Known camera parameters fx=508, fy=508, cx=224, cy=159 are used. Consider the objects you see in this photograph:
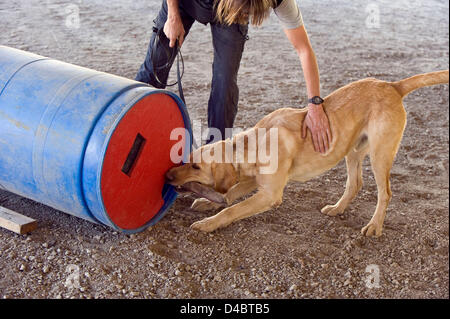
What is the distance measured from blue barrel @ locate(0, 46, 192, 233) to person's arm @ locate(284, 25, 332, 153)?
0.93 m

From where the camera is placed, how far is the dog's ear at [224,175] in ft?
10.9

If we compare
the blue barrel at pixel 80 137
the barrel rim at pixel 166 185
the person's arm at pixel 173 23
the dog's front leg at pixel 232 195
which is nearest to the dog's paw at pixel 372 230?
the dog's front leg at pixel 232 195

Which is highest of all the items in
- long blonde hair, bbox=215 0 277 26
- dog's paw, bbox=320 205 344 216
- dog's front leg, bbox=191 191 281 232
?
long blonde hair, bbox=215 0 277 26

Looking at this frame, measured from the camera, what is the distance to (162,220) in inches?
138

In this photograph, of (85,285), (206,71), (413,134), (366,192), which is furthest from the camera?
(206,71)

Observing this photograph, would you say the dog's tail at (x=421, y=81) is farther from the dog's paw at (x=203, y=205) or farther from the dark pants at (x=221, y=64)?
the dog's paw at (x=203, y=205)

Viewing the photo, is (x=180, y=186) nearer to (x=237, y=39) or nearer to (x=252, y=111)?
(x=237, y=39)

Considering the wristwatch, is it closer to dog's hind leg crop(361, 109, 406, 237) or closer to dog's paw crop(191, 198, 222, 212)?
dog's hind leg crop(361, 109, 406, 237)

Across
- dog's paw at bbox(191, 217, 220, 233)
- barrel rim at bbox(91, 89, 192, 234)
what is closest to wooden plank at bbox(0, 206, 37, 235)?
barrel rim at bbox(91, 89, 192, 234)

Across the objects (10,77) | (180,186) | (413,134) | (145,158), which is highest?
(10,77)

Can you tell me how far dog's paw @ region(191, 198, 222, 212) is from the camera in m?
3.68

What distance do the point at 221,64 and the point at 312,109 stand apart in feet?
2.81

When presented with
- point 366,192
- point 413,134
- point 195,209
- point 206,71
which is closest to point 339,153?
point 366,192

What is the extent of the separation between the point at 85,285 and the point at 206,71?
4428 mm
